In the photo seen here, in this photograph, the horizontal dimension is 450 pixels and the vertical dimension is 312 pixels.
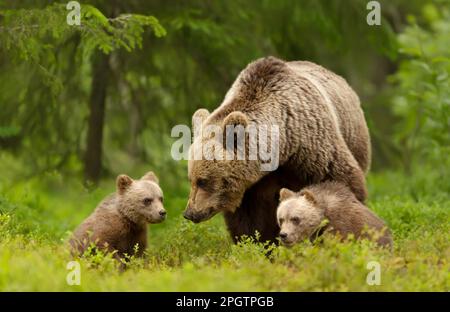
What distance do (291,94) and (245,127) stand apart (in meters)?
0.92

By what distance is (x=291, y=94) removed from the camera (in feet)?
30.6

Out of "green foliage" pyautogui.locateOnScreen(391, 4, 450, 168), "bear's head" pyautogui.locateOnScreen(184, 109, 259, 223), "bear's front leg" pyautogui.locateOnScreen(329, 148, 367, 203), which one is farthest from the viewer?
"green foliage" pyautogui.locateOnScreen(391, 4, 450, 168)

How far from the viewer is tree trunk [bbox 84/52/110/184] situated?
543 inches

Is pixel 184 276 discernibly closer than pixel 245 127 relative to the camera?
Yes

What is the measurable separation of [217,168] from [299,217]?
3.32 feet

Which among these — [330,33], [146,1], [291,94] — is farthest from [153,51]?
[291,94]

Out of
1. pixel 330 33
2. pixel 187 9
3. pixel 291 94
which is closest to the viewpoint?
pixel 291 94

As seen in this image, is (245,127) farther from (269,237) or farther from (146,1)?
(146,1)

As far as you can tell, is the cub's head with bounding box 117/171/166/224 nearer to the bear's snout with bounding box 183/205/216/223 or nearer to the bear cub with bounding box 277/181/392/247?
the bear's snout with bounding box 183/205/216/223

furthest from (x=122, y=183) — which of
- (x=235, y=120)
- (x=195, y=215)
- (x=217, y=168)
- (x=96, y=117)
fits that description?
(x=96, y=117)

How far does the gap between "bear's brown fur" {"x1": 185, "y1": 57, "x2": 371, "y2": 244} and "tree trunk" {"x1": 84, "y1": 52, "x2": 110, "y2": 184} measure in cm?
465

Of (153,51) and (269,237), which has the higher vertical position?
(153,51)

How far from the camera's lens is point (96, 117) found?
14016 mm

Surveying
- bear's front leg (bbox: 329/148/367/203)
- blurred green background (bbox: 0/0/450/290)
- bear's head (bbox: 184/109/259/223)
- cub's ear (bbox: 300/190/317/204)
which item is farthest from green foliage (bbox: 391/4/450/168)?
cub's ear (bbox: 300/190/317/204)
